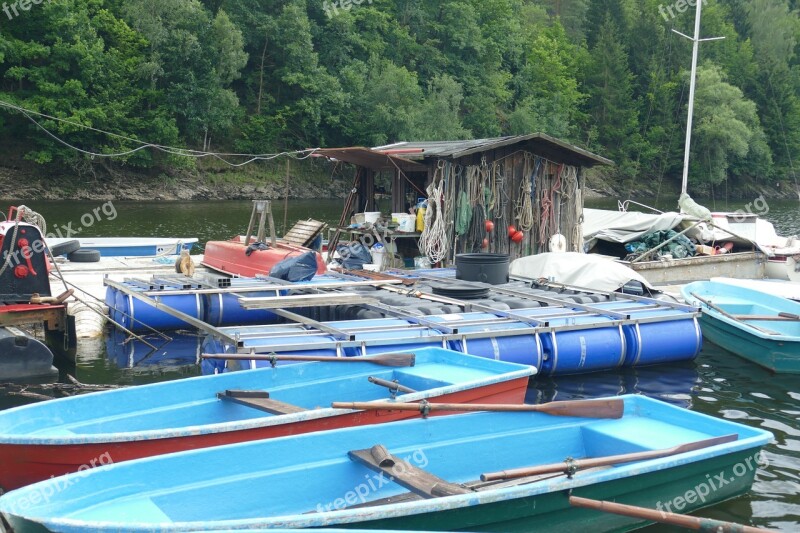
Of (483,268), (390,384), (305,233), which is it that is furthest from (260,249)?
(390,384)

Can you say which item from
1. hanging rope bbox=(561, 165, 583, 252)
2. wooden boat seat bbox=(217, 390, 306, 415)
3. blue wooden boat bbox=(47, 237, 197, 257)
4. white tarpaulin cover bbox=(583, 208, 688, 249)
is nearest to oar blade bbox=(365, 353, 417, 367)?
wooden boat seat bbox=(217, 390, 306, 415)

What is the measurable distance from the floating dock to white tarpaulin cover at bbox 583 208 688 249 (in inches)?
259

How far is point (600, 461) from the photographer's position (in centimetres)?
654

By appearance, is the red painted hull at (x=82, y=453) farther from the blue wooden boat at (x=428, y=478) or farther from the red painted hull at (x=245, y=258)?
the red painted hull at (x=245, y=258)

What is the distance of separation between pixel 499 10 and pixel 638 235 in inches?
2206

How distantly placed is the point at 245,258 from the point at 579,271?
701 cm

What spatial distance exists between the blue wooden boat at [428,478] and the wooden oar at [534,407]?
9cm

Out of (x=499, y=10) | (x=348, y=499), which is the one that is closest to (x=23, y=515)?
(x=348, y=499)

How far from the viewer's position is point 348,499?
660 centimetres

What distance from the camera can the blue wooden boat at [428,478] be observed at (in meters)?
5.55

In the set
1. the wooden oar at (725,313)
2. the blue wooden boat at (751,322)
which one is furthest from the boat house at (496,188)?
the wooden oar at (725,313)

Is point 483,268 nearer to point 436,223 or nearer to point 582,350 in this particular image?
point 436,223

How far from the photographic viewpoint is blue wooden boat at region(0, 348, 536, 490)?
272 inches

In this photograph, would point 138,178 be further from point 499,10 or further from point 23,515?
point 23,515
